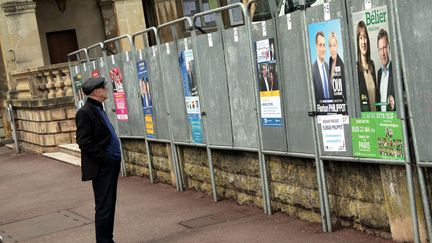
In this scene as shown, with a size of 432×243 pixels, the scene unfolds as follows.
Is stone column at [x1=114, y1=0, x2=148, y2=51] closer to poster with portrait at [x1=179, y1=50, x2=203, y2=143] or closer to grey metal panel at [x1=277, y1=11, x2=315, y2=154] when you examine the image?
poster with portrait at [x1=179, y1=50, x2=203, y2=143]

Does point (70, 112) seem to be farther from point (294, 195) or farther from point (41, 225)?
point (294, 195)

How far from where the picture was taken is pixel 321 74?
730cm

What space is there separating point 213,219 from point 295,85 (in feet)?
7.04

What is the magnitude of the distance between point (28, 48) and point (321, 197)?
18.3 m

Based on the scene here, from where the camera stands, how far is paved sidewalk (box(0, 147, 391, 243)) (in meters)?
8.00

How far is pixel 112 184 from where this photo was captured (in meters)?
7.82

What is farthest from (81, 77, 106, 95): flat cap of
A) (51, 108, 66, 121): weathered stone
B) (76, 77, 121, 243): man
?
(51, 108, 66, 121): weathered stone

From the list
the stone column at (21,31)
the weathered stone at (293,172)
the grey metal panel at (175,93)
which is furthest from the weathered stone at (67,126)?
the weathered stone at (293,172)

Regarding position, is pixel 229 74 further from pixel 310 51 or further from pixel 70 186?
pixel 70 186

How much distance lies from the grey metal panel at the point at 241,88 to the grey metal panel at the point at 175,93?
1.65 metres

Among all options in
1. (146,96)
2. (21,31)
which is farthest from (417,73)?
(21,31)

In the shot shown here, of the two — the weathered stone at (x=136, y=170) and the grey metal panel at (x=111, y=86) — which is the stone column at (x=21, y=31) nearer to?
the grey metal panel at (x=111, y=86)

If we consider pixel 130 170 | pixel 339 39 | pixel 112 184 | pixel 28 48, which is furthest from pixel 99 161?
pixel 28 48

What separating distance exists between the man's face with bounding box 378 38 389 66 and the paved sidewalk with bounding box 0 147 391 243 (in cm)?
164
